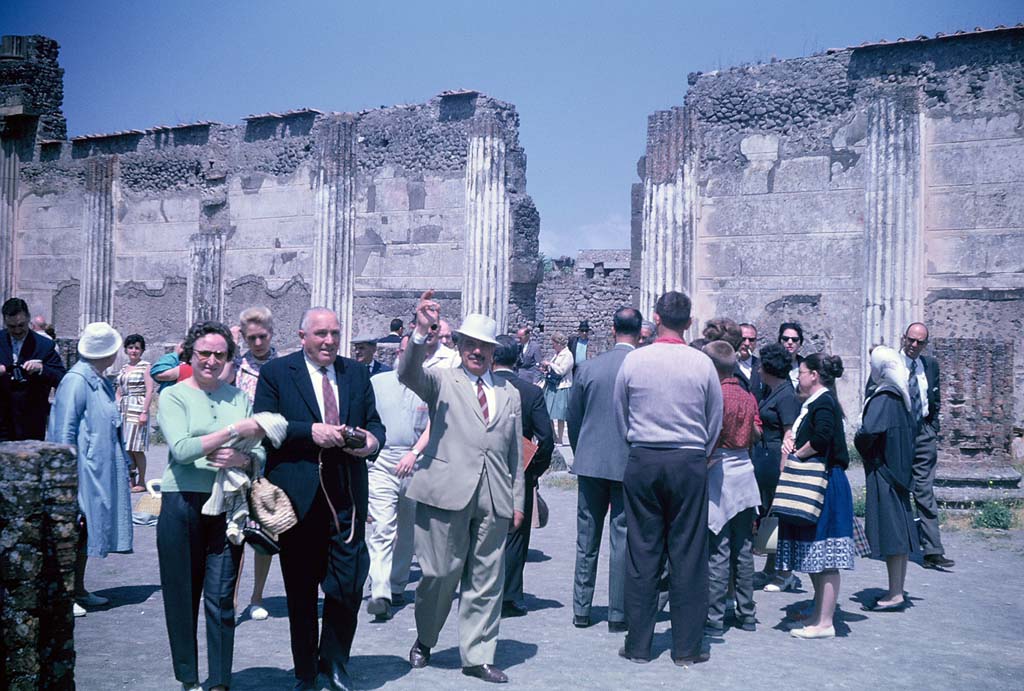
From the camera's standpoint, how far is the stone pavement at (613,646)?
17.1ft

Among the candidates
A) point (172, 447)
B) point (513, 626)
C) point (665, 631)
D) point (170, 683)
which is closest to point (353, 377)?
point (172, 447)

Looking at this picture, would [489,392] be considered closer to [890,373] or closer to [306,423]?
[306,423]

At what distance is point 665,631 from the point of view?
253 inches

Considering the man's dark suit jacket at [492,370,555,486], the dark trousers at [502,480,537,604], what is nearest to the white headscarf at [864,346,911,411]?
the man's dark suit jacket at [492,370,555,486]

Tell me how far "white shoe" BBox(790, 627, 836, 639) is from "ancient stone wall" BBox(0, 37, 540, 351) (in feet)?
40.7

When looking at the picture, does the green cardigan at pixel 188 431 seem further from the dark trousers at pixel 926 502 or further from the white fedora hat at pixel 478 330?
the dark trousers at pixel 926 502

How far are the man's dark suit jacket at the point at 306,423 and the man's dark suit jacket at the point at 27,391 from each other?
148 inches

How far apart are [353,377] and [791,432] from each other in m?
2.93

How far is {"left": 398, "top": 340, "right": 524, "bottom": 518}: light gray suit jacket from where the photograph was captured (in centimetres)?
531

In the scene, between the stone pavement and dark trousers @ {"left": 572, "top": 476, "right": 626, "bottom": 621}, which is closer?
the stone pavement

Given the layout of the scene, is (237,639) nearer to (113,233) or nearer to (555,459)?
(555,459)

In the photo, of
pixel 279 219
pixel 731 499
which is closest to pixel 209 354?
pixel 731 499

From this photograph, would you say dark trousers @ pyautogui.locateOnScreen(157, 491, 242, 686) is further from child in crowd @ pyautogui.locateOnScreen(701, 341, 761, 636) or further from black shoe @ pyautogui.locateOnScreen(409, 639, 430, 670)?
child in crowd @ pyautogui.locateOnScreen(701, 341, 761, 636)

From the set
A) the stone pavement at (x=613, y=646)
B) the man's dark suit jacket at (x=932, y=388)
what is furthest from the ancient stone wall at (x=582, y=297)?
the stone pavement at (x=613, y=646)
